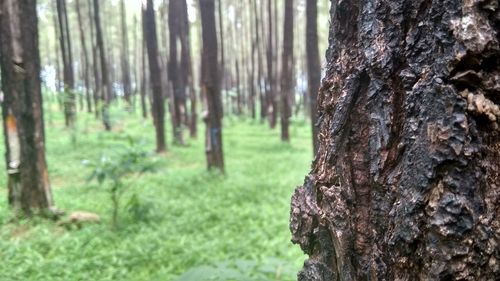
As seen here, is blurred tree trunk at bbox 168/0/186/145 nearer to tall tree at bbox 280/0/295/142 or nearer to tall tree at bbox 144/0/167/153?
tall tree at bbox 144/0/167/153

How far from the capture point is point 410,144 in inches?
38.4

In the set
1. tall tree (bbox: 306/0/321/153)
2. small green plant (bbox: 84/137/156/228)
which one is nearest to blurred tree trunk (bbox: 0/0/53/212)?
small green plant (bbox: 84/137/156/228)

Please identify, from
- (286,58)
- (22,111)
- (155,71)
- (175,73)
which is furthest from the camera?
(175,73)

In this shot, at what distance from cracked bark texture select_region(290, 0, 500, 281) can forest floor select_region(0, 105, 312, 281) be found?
1180 millimetres

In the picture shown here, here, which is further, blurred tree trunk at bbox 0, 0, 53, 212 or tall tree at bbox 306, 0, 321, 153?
tall tree at bbox 306, 0, 321, 153

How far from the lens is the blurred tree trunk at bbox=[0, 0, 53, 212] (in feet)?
16.9

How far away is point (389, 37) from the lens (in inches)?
41.5

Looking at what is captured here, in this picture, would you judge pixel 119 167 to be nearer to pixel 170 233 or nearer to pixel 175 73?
pixel 170 233

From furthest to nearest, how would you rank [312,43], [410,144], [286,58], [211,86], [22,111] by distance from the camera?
[286,58]
[211,86]
[312,43]
[22,111]
[410,144]

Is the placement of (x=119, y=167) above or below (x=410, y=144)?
below

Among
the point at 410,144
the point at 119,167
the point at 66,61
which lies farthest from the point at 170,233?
the point at 66,61

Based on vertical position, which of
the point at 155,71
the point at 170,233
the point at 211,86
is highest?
the point at 155,71

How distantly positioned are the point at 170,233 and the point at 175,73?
8572 mm

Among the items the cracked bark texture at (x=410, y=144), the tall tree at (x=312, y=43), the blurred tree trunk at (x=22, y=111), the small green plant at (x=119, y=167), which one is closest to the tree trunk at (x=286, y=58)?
the tall tree at (x=312, y=43)
